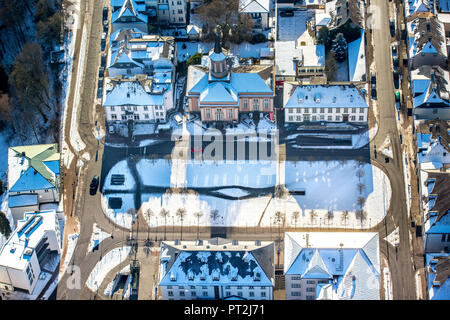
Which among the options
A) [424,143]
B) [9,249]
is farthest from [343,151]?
[9,249]

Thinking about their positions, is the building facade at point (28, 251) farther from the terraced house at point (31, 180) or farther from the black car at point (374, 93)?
the black car at point (374, 93)

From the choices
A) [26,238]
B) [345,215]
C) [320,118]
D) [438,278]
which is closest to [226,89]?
[320,118]

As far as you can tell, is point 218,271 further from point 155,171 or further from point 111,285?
point 155,171

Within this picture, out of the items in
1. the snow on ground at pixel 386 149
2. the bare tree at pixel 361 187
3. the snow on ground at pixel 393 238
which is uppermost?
the snow on ground at pixel 386 149

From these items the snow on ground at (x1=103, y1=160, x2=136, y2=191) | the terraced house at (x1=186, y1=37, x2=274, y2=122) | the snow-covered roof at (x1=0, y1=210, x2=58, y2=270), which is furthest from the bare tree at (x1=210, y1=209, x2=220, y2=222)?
the snow-covered roof at (x1=0, y1=210, x2=58, y2=270)

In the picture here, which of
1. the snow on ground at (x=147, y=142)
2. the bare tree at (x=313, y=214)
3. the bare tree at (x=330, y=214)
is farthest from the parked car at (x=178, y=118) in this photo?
the bare tree at (x=330, y=214)

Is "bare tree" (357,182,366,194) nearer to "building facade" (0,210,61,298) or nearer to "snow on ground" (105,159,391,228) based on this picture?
"snow on ground" (105,159,391,228)

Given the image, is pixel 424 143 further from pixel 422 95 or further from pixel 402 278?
pixel 402 278

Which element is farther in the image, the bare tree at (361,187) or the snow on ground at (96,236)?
the bare tree at (361,187)
